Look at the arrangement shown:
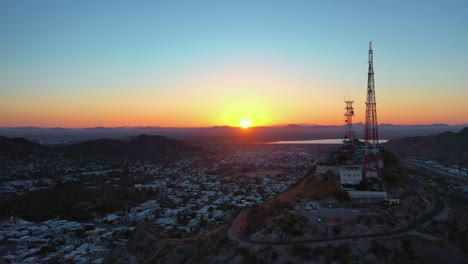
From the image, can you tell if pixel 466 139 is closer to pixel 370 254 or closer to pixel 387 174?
pixel 387 174

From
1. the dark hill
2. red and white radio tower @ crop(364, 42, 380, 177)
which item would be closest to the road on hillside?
red and white radio tower @ crop(364, 42, 380, 177)

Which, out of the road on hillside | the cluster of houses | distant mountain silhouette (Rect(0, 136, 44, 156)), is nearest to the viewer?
the road on hillside

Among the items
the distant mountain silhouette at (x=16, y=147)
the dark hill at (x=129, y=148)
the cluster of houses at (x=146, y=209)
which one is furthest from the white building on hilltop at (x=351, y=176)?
the dark hill at (x=129, y=148)

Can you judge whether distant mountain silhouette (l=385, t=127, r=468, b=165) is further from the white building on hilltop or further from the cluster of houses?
the white building on hilltop

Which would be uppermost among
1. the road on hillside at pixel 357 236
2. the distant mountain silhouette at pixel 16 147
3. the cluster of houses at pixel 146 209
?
the distant mountain silhouette at pixel 16 147

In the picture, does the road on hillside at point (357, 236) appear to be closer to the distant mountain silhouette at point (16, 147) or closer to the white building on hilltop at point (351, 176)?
the white building on hilltop at point (351, 176)

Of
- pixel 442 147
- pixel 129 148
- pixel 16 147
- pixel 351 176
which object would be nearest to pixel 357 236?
pixel 351 176

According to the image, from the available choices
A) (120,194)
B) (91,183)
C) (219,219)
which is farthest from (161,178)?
(219,219)
